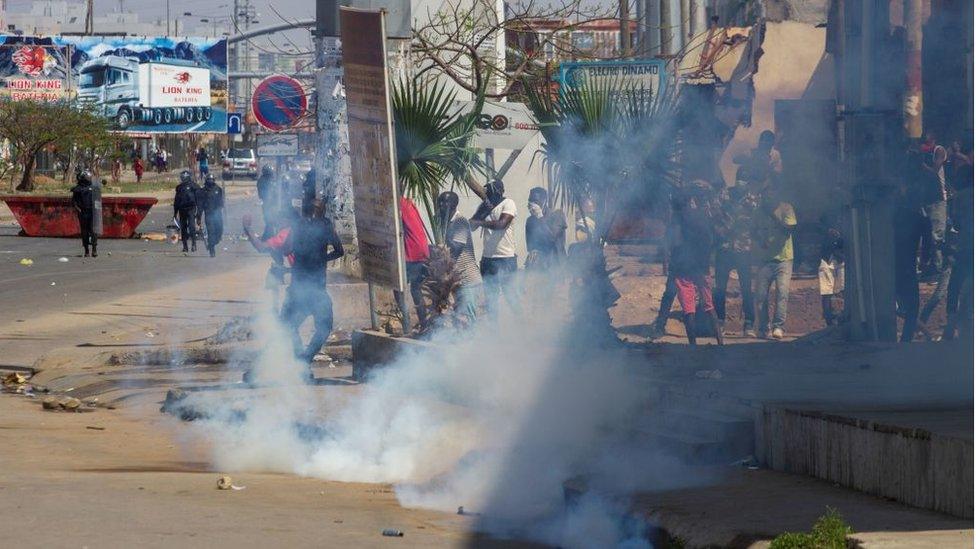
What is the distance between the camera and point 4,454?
319 inches

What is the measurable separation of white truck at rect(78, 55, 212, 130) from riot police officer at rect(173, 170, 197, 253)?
39782 mm

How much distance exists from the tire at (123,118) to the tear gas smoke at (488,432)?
57513mm

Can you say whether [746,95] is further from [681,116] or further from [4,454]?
[4,454]

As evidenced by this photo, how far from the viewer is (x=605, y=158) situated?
11438 millimetres

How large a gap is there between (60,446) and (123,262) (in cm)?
1629

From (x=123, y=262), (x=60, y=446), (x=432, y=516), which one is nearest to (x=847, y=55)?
(x=432, y=516)

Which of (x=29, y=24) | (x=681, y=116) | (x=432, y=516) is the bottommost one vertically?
(x=432, y=516)

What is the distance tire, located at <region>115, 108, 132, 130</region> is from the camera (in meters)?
65.8

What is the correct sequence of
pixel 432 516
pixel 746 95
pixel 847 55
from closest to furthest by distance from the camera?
pixel 432 516 → pixel 847 55 → pixel 746 95

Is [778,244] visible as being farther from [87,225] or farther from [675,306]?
[87,225]

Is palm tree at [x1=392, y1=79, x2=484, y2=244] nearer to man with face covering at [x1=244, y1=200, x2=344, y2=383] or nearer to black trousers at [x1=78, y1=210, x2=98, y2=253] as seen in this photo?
man with face covering at [x1=244, y1=200, x2=344, y2=383]

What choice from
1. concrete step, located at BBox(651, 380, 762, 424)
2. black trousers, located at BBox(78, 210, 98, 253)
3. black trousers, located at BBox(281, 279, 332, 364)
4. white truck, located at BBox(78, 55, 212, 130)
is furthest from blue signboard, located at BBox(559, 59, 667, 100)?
white truck, located at BBox(78, 55, 212, 130)

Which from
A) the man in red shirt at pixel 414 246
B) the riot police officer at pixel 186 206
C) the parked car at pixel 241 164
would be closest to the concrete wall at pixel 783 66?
the man in red shirt at pixel 414 246

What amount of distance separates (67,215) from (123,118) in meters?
36.9
